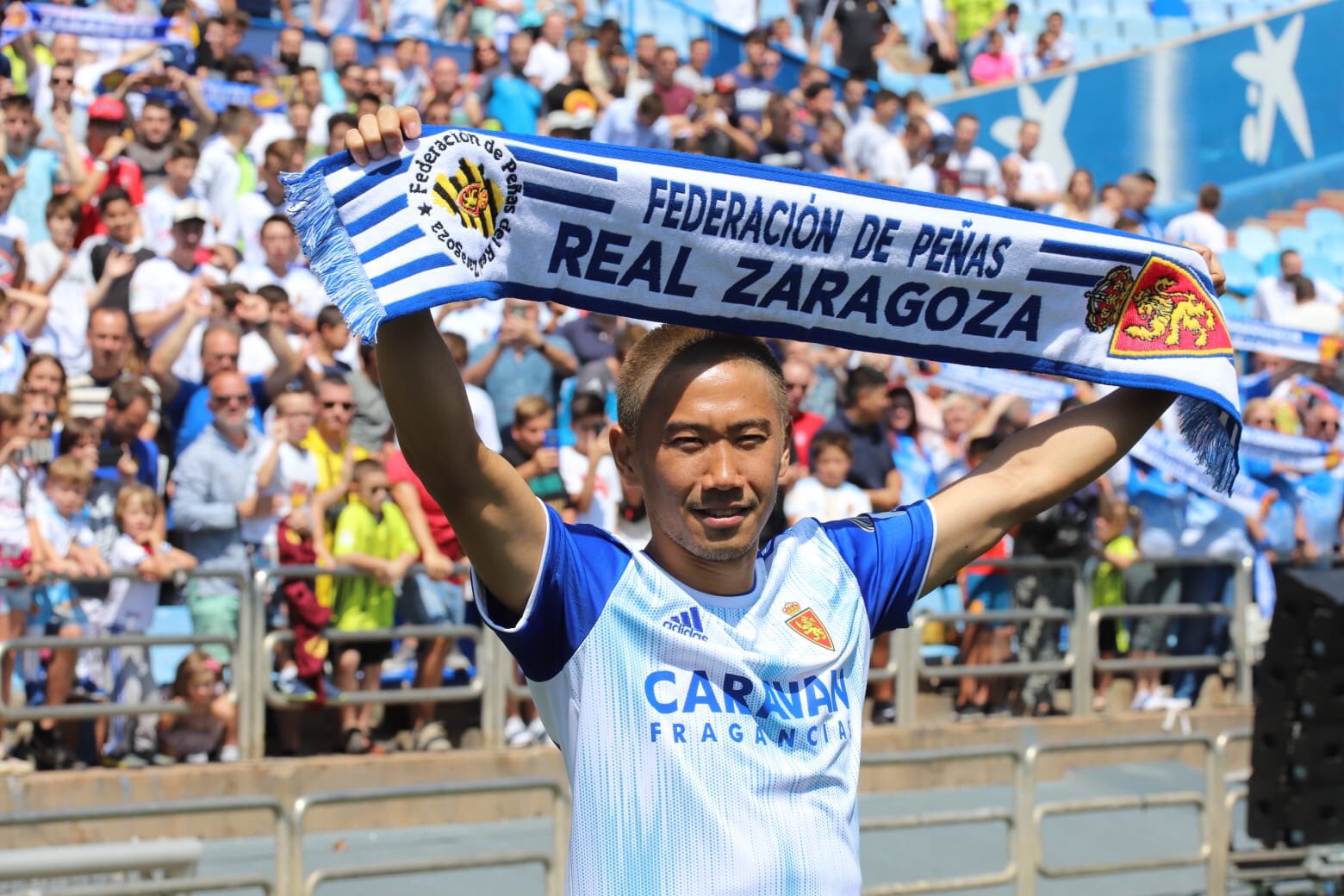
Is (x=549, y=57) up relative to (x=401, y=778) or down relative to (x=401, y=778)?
up

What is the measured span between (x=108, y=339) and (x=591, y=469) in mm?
2704

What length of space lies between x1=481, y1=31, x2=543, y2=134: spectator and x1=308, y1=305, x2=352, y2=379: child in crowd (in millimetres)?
4771

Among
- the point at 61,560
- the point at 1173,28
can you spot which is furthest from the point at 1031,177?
the point at 61,560

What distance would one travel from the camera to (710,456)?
330cm

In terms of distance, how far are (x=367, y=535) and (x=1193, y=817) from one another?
5070 mm

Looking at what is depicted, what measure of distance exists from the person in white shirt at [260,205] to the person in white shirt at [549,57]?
3772 millimetres

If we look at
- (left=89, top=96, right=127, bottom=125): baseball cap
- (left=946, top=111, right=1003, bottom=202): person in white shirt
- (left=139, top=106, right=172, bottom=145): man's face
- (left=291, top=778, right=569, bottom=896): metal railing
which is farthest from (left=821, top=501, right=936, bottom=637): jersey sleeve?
(left=946, top=111, right=1003, bottom=202): person in white shirt

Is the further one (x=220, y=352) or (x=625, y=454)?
(x=220, y=352)

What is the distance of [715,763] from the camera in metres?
3.16

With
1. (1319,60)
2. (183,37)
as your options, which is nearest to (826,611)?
(183,37)

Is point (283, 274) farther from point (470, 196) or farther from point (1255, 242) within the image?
point (1255, 242)

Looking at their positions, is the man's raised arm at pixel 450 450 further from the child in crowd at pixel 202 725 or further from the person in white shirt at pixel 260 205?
the person in white shirt at pixel 260 205

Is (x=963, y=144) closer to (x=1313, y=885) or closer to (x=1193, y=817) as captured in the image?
(x=1193, y=817)

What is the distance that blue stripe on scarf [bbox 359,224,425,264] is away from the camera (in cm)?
305
